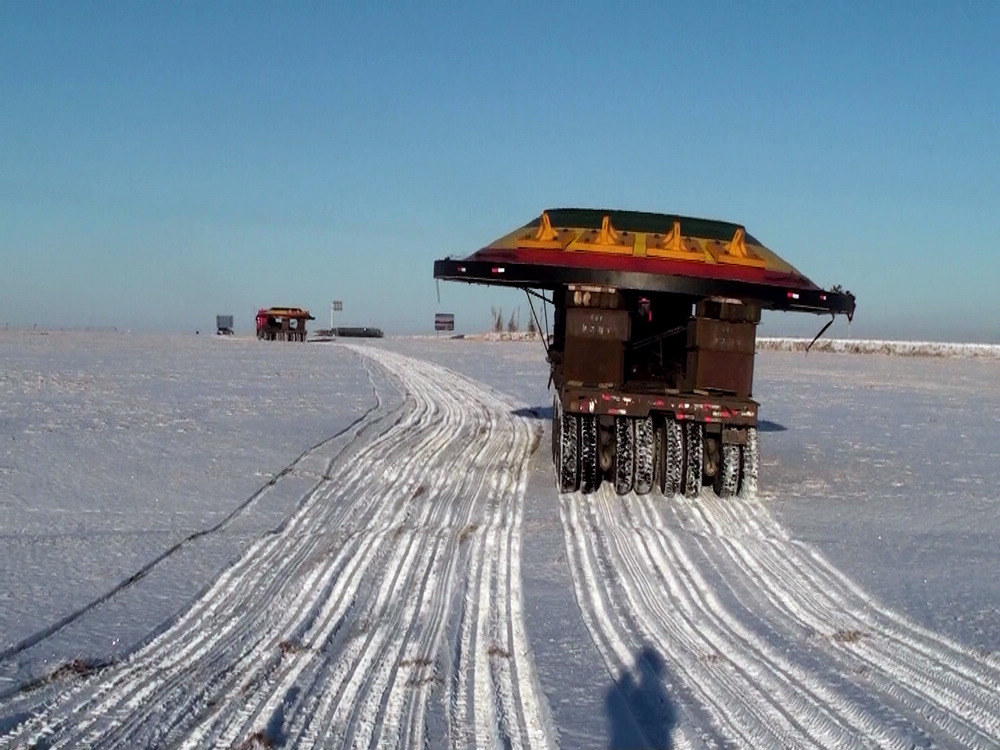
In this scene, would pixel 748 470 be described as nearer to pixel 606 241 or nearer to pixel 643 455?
pixel 643 455

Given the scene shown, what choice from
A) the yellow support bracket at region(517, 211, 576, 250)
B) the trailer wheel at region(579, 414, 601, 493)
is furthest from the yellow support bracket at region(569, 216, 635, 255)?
the trailer wheel at region(579, 414, 601, 493)

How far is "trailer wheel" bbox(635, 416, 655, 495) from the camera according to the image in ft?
32.5

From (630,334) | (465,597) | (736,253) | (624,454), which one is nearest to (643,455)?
(624,454)

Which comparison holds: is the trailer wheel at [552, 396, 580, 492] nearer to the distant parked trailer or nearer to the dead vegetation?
the dead vegetation

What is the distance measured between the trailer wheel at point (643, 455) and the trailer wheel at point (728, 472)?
75 cm

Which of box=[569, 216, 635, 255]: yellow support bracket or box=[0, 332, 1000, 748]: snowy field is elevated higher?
box=[569, 216, 635, 255]: yellow support bracket

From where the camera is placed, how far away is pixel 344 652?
16.9 feet

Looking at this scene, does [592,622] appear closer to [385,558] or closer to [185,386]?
[385,558]

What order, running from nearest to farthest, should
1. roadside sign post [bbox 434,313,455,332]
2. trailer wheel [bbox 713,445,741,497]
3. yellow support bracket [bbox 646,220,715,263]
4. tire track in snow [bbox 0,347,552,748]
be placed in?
tire track in snow [bbox 0,347,552,748] < yellow support bracket [bbox 646,220,715,263] < trailer wheel [bbox 713,445,741,497] < roadside sign post [bbox 434,313,455,332]

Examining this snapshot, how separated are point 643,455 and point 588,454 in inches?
23.8

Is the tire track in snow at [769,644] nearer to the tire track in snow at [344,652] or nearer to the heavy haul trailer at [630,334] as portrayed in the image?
the tire track in snow at [344,652]

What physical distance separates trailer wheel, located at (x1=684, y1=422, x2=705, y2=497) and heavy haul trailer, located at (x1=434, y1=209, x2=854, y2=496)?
0.01 meters

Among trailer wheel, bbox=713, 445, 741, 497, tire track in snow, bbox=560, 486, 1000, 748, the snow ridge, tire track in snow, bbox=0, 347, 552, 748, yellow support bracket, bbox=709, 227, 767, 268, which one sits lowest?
tire track in snow, bbox=560, 486, 1000, 748

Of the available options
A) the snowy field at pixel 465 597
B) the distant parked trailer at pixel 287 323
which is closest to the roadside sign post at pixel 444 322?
the distant parked trailer at pixel 287 323
